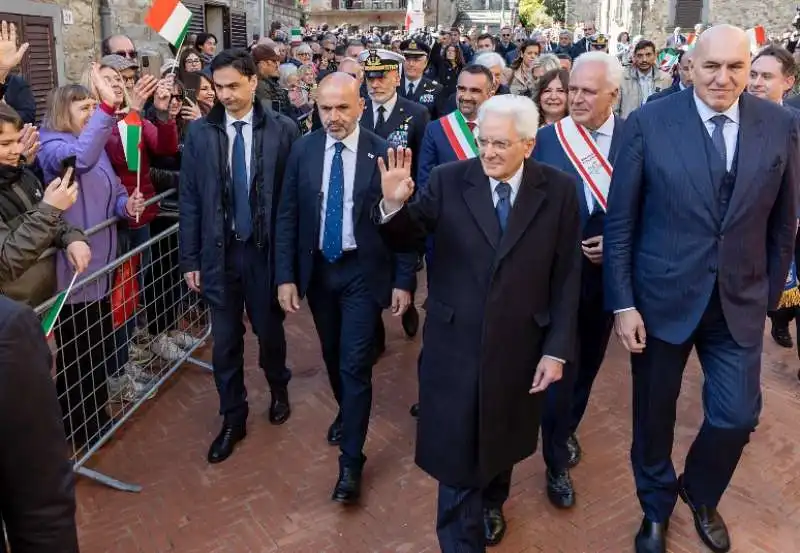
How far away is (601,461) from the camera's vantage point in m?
4.48

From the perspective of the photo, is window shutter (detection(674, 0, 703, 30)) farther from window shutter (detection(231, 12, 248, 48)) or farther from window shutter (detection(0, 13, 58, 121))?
window shutter (detection(0, 13, 58, 121))

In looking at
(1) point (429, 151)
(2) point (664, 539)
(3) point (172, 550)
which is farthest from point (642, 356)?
(3) point (172, 550)

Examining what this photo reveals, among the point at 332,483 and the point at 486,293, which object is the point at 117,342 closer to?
the point at 332,483

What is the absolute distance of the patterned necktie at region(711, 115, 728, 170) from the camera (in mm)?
3221

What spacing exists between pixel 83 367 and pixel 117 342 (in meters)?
0.46

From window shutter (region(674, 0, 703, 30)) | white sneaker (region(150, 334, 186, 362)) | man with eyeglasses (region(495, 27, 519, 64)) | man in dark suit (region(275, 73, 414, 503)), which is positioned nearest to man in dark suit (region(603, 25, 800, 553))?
man in dark suit (region(275, 73, 414, 503))

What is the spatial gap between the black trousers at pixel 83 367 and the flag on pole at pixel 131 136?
2.99ft

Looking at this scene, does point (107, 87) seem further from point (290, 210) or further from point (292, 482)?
point (292, 482)

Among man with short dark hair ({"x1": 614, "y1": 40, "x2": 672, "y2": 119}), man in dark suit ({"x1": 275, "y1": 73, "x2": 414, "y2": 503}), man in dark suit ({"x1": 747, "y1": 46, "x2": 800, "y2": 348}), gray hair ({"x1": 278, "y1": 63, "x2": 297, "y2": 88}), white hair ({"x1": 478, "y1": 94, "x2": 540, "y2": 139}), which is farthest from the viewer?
man with short dark hair ({"x1": 614, "y1": 40, "x2": 672, "y2": 119})

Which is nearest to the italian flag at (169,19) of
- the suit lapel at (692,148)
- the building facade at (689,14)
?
the suit lapel at (692,148)

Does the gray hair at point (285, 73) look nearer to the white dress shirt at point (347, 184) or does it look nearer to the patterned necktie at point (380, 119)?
the patterned necktie at point (380, 119)

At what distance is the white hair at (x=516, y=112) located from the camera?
3.00 m

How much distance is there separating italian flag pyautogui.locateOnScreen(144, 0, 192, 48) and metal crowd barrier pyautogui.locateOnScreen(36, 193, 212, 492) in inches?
43.2

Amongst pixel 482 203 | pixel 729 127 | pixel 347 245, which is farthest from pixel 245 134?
pixel 729 127
